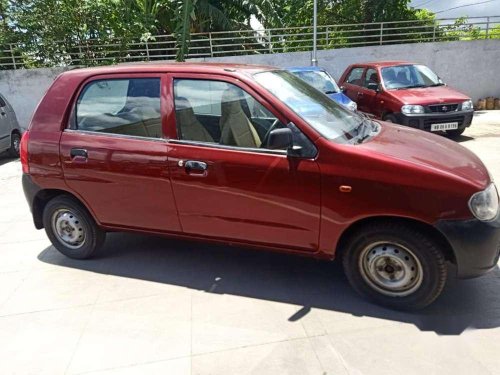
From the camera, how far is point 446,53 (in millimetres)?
14992

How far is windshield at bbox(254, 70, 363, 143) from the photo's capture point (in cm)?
331

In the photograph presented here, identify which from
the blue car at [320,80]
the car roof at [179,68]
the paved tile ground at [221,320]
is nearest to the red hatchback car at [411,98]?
the blue car at [320,80]

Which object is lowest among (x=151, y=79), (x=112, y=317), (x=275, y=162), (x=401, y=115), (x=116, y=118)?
(x=112, y=317)

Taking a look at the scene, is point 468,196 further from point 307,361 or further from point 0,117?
point 0,117

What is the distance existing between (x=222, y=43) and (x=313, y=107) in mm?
12574

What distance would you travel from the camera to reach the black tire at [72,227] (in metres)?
4.15

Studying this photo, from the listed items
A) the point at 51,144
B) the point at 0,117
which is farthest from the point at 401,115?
the point at 0,117

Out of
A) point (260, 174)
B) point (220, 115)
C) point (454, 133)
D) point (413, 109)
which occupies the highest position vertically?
point (220, 115)

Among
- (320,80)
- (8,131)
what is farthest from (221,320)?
(8,131)

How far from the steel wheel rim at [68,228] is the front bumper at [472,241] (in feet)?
10.3

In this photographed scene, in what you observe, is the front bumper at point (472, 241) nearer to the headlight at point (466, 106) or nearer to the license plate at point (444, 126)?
the license plate at point (444, 126)

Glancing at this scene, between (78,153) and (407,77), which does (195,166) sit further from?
(407,77)

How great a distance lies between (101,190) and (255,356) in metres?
2.00

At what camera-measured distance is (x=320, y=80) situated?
9352mm
